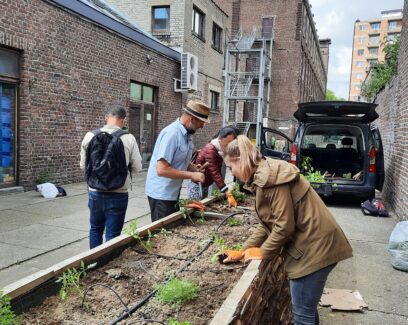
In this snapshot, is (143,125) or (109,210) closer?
(109,210)

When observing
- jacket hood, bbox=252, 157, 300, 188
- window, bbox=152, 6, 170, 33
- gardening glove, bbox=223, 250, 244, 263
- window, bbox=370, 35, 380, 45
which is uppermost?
window, bbox=370, 35, 380, 45

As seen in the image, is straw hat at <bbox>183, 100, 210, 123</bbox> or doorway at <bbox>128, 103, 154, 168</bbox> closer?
straw hat at <bbox>183, 100, 210, 123</bbox>

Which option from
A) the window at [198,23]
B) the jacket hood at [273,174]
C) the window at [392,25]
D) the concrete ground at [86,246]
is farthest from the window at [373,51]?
the jacket hood at [273,174]

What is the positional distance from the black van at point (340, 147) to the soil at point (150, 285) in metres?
5.25

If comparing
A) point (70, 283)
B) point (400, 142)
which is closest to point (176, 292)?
point (70, 283)

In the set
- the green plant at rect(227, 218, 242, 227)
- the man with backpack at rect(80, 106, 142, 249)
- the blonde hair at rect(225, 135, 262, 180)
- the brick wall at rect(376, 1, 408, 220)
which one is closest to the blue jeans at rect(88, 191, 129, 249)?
Result: the man with backpack at rect(80, 106, 142, 249)

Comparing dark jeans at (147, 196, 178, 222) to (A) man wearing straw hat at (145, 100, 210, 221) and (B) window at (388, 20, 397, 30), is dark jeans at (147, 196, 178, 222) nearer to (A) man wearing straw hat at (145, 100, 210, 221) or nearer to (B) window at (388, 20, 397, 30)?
(A) man wearing straw hat at (145, 100, 210, 221)

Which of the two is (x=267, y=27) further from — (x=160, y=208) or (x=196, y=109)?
(x=160, y=208)

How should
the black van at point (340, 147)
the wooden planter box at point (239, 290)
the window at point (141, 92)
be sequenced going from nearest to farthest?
the wooden planter box at point (239, 290), the black van at point (340, 147), the window at point (141, 92)

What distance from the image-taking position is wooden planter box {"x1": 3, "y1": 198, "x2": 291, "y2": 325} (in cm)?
221

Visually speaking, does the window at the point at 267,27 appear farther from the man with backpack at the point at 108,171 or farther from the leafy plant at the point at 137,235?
the leafy plant at the point at 137,235

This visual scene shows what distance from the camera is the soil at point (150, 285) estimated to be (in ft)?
7.73

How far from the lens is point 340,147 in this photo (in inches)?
403

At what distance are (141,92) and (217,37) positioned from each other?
8807 millimetres
